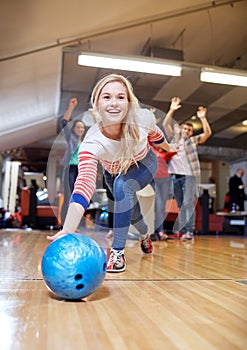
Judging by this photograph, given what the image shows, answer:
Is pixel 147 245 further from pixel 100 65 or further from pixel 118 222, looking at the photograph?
pixel 100 65

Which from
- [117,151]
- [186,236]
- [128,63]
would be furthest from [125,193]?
[128,63]

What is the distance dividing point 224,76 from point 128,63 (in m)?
1.46

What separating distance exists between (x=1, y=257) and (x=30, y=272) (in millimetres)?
536

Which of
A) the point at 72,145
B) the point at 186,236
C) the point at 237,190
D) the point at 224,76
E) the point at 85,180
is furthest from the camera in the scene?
the point at 237,190

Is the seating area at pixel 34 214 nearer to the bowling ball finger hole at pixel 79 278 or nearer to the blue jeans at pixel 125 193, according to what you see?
the blue jeans at pixel 125 193

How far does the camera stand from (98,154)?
1.36 metres

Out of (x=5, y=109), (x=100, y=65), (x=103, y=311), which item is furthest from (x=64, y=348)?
(x=5, y=109)

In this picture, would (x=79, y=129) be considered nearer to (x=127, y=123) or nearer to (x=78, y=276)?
(x=127, y=123)

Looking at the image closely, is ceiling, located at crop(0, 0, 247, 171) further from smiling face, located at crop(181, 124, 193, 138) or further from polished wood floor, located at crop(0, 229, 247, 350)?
polished wood floor, located at crop(0, 229, 247, 350)

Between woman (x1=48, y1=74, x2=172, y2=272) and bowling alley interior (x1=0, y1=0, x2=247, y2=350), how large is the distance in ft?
0.37

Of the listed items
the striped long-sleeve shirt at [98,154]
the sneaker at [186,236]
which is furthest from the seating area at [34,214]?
the striped long-sleeve shirt at [98,154]

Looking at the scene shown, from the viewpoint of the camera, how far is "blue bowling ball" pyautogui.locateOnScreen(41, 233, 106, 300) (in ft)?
3.01

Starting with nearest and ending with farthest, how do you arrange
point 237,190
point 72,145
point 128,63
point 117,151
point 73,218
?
point 73,218
point 117,151
point 72,145
point 128,63
point 237,190

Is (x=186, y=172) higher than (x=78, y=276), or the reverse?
(x=186, y=172)
